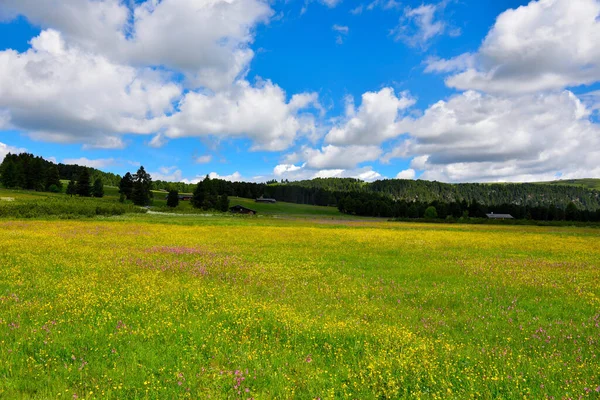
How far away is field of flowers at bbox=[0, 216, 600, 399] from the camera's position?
5891mm

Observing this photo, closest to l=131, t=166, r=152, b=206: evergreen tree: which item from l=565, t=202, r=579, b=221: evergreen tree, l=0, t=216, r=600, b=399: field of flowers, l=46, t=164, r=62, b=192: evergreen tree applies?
l=46, t=164, r=62, b=192: evergreen tree

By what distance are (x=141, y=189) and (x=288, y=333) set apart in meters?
123

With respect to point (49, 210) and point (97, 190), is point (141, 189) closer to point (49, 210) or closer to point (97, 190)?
point (97, 190)

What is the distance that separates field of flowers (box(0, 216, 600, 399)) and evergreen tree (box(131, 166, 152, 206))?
110134 mm

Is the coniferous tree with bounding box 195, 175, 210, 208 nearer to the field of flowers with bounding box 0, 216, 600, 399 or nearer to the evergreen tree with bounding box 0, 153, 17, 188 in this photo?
the evergreen tree with bounding box 0, 153, 17, 188

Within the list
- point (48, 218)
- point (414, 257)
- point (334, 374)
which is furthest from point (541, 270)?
point (48, 218)

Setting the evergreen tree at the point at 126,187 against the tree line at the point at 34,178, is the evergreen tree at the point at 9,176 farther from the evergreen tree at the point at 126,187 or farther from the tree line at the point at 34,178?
the evergreen tree at the point at 126,187

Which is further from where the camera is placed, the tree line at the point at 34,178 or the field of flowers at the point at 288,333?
the tree line at the point at 34,178

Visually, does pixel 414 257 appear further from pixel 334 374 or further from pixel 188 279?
pixel 334 374

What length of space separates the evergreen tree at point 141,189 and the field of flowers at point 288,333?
361ft

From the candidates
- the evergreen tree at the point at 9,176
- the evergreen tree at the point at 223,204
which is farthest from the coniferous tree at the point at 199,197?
the evergreen tree at the point at 9,176

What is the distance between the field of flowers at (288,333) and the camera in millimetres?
5891

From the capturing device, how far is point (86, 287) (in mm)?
11516

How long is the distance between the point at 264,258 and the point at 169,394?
14.4 metres
